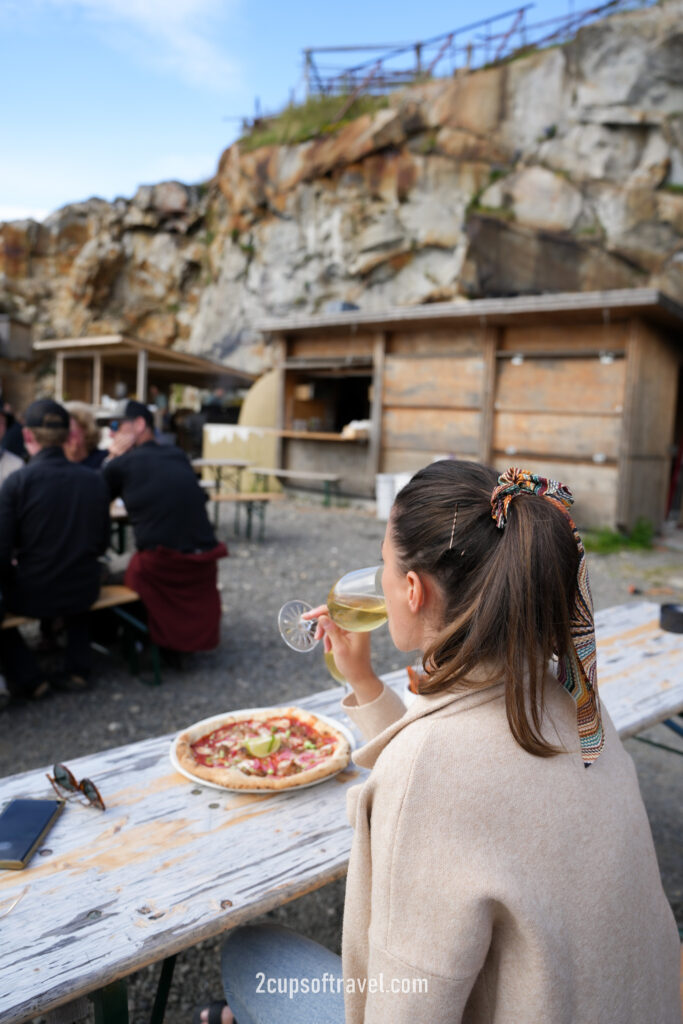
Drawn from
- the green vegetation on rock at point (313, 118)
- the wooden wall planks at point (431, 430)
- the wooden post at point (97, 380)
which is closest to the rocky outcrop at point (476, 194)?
the green vegetation on rock at point (313, 118)

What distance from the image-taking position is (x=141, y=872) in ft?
5.00

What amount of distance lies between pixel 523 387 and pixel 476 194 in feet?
37.6

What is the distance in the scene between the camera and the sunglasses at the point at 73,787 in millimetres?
1764

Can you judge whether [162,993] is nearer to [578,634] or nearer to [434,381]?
[578,634]

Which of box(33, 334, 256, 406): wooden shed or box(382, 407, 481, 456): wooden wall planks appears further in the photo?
box(33, 334, 256, 406): wooden shed

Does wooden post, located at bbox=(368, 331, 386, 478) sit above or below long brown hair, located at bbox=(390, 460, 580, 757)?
above

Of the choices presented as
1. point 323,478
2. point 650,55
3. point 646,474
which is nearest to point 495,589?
point 646,474

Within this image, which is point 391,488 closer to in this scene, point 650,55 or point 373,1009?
point 373,1009

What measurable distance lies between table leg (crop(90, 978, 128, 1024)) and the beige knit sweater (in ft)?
1.80

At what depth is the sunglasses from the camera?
5.79 ft

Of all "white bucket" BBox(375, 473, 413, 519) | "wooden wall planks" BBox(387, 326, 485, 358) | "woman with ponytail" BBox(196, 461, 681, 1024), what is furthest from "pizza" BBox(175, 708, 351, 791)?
"wooden wall planks" BBox(387, 326, 485, 358)

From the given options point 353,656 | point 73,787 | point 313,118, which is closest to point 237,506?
point 73,787

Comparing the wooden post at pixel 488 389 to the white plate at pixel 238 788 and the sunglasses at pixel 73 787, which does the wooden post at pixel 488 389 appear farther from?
the sunglasses at pixel 73 787

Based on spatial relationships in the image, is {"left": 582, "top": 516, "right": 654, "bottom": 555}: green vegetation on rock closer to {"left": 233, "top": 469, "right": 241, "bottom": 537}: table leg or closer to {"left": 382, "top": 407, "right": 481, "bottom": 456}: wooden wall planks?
{"left": 382, "top": 407, "right": 481, "bottom": 456}: wooden wall planks
